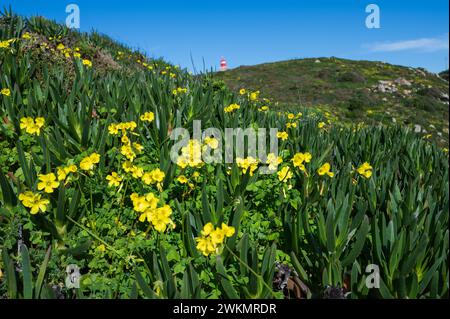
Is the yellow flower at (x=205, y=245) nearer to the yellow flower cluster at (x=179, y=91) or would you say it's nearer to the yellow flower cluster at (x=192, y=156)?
the yellow flower cluster at (x=192, y=156)

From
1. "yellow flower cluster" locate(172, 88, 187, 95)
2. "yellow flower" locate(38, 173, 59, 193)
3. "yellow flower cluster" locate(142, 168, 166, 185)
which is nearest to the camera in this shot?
"yellow flower" locate(38, 173, 59, 193)

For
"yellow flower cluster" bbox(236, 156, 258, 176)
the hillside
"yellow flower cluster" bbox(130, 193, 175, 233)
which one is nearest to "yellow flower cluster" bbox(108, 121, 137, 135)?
"yellow flower cluster" bbox(236, 156, 258, 176)

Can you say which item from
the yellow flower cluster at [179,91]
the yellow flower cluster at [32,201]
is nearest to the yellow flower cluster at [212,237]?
the yellow flower cluster at [32,201]

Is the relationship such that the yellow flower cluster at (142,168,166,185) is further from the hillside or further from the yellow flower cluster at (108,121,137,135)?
the hillside

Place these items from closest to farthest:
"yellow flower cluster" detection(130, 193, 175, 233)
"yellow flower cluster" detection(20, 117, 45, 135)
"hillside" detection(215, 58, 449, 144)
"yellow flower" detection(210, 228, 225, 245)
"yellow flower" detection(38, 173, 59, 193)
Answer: "yellow flower" detection(210, 228, 225, 245) → "yellow flower cluster" detection(130, 193, 175, 233) → "yellow flower" detection(38, 173, 59, 193) → "yellow flower cluster" detection(20, 117, 45, 135) → "hillside" detection(215, 58, 449, 144)

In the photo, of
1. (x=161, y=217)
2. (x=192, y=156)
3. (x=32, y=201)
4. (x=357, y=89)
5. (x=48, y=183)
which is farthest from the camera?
(x=357, y=89)

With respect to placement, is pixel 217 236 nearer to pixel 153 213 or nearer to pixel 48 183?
pixel 153 213

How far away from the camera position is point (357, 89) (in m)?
16.2

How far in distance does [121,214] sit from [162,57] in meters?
7.60

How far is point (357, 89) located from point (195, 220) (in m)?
15.6

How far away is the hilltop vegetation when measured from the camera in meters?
1.76

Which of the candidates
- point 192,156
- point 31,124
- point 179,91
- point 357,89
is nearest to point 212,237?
point 192,156

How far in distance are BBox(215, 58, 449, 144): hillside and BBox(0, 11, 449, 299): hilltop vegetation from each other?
8028 millimetres
